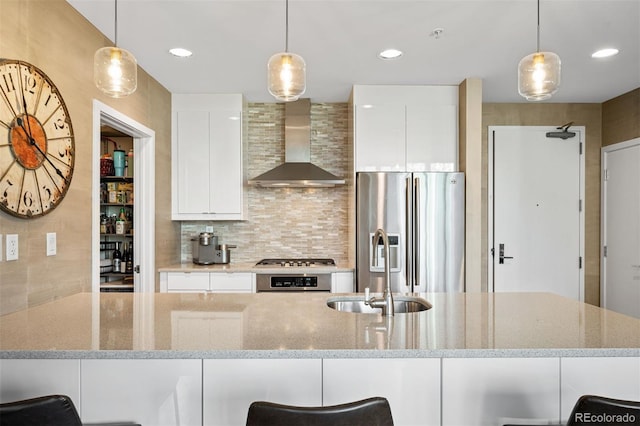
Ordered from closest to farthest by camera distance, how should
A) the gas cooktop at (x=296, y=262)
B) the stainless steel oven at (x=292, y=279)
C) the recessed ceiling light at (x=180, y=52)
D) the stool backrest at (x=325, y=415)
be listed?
1. the stool backrest at (x=325, y=415)
2. the recessed ceiling light at (x=180, y=52)
3. the stainless steel oven at (x=292, y=279)
4. the gas cooktop at (x=296, y=262)

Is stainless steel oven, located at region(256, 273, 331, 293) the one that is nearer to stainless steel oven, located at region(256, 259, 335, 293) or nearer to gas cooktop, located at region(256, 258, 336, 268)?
stainless steel oven, located at region(256, 259, 335, 293)

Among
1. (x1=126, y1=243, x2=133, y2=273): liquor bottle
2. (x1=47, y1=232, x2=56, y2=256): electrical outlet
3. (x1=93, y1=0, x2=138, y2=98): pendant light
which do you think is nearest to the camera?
(x1=93, y1=0, x2=138, y2=98): pendant light

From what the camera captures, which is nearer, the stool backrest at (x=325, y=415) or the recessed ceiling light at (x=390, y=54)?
the stool backrest at (x=325, y=415)

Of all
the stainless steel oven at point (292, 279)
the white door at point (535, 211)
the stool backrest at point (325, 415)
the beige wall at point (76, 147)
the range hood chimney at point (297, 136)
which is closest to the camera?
the stool backrest at point (325, 415)

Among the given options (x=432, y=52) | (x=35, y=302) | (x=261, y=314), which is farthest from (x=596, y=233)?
(x=35, y=302)

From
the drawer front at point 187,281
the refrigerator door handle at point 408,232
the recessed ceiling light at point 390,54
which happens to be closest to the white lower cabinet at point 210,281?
the drawer front at point 187,281

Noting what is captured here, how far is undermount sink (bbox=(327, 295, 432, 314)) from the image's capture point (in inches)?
81.7

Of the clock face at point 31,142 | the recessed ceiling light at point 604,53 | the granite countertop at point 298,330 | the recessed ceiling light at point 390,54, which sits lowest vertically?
the granite countertop at point 298,330

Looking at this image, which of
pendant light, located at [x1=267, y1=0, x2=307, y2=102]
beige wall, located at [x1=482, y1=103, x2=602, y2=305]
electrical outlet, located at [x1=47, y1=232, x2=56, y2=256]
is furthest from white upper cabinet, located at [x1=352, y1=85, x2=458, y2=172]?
electrical outlet, located at [x1=47, y1=232, x2=56, y2=256]

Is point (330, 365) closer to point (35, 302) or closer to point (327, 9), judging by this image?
point (35, 302)

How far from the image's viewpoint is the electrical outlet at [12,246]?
1.79 m

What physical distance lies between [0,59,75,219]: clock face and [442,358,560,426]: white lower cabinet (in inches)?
76.0

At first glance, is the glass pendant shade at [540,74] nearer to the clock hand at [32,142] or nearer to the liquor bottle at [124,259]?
the clock hand at [32,142]

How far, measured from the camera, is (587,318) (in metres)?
1.66
